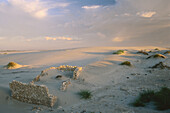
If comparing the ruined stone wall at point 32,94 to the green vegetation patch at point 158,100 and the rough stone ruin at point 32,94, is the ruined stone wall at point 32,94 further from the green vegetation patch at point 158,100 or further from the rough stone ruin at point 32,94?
the green vegetation patch at point 158,100

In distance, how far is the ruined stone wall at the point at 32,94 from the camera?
417cm

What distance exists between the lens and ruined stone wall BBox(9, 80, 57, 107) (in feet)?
13.7

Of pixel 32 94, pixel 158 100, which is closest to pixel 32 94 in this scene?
pixel 32 94

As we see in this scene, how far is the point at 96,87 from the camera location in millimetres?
6180

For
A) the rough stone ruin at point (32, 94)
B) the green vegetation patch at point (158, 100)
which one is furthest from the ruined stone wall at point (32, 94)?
the green vegetation patch at point (158, 100)

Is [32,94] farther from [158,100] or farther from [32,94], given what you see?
[158,100]

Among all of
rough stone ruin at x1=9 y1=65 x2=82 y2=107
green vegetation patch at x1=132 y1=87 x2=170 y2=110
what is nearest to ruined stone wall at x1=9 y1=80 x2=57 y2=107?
rough stone ruin at x1=9 y1=65 x2=82 y2=107

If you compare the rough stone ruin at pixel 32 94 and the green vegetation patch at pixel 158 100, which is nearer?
the green vegetation patch at pixel 158 100

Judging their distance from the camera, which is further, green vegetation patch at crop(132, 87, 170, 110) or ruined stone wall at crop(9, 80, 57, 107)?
ruined stone wall at crop(9, 80, 57, 107)

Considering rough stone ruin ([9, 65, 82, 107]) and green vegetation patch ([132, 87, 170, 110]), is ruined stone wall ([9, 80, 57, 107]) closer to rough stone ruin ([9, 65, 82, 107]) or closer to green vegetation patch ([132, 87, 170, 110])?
rough stone ruin ([9, 65, 82, 107])

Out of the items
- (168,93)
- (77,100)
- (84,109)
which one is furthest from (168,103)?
(77,100)

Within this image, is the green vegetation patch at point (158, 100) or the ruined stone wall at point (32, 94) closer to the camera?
the green vegetation patch at point (158, 100)

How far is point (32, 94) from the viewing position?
427cm

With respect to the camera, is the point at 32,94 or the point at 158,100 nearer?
the point at 158,100
